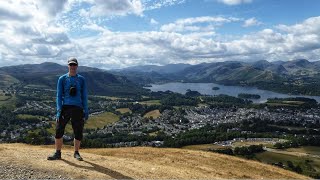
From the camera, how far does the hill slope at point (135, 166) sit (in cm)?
1538

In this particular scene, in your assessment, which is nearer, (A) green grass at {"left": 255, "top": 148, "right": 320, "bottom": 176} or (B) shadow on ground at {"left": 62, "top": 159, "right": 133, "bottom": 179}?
(B) shadow on ground at {"left": 62, "top": 159, "right": 133, "bottom": 179}

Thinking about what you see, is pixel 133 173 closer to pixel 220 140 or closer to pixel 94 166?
pixel 94 166

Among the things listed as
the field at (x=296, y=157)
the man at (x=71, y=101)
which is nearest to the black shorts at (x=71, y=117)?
the man at (x=71, y=101)

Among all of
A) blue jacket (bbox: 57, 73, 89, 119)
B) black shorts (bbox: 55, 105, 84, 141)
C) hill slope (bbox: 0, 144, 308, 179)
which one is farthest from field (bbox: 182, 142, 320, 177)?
blue jacket (bbox: 57, 73, 89, 119)

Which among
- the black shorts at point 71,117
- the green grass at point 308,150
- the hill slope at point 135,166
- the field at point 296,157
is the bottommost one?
the green grass at point 308,150

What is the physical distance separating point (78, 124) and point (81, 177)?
318 cm

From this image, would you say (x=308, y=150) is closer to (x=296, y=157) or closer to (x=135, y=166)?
(x=296, y=157)

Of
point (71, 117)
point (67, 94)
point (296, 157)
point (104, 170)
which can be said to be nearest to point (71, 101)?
point (67, 94)

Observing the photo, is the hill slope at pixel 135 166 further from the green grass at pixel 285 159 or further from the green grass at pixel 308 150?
the green grass at pixel 308 150

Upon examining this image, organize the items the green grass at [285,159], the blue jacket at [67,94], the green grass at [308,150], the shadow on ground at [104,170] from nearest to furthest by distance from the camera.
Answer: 1. the shadow on ground at [104,170]
2. the blue jacket at [67,94]
3. the green grass at [285,159]
4. the green grass at [308,150]

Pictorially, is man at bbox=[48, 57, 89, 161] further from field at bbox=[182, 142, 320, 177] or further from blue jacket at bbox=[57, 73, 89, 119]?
field at bbox=[182, 142, 320, 177]

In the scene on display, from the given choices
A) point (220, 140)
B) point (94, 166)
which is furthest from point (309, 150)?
point (94, 166)

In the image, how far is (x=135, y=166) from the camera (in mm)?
18516

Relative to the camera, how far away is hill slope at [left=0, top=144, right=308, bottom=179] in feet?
50.4
